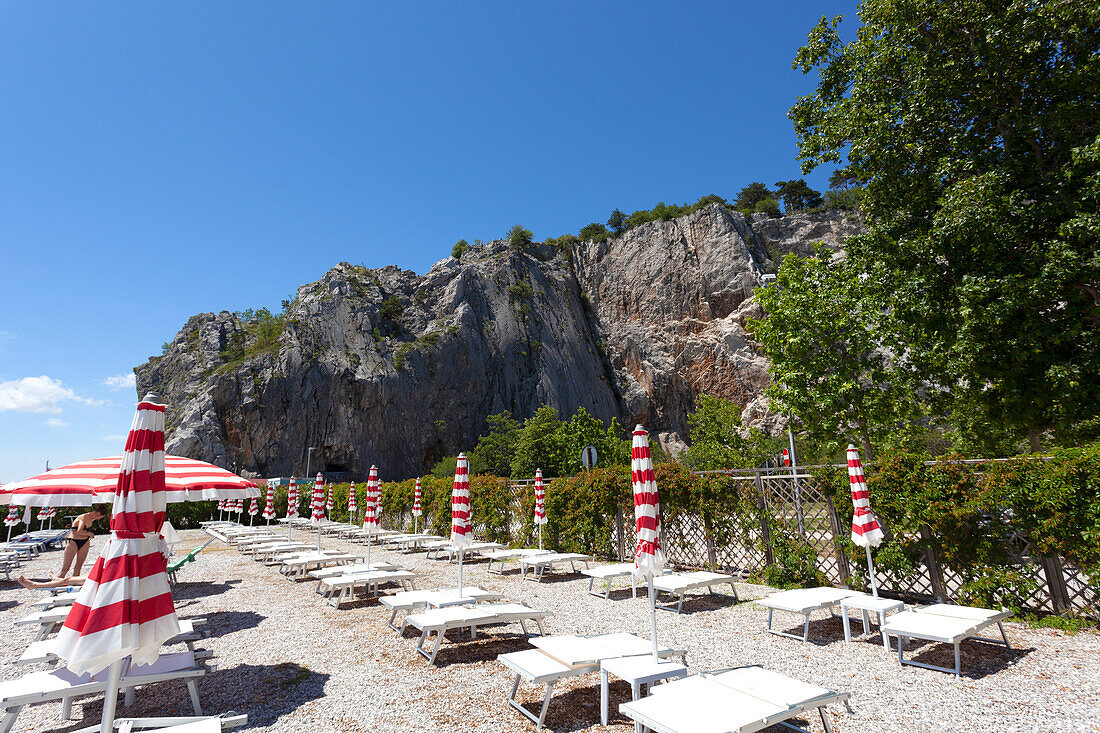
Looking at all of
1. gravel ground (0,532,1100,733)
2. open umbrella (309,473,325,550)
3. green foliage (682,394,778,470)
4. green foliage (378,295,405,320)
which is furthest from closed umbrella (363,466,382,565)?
green foliage (378,295,405,320)

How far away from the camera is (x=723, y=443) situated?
3762 centimetres

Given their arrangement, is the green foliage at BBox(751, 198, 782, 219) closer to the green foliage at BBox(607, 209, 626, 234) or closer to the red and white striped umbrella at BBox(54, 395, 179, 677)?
the green foliage at BBox(607, 209, 626, 234)

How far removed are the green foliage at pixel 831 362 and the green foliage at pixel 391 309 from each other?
4123cm

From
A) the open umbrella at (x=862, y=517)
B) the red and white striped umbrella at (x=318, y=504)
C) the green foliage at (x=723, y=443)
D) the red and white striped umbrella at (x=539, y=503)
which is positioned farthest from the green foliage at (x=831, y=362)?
the green foliage at (x=723, y=443)

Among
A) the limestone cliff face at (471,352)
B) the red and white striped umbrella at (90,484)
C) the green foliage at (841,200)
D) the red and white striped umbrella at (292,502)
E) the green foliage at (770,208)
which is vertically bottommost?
the red and white striped umbrella at (292,502)

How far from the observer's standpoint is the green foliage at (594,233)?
60.6 m

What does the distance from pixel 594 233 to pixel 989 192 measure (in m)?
54.8

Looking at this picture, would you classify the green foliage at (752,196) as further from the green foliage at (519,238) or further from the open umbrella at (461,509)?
the open umbrella at (461,509)

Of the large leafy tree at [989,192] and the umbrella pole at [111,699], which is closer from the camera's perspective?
the umbrella pole at [111,699]

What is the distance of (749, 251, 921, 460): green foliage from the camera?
14.2 m

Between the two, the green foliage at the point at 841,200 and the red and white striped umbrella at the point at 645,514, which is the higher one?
the green foliage at the point at 841,200

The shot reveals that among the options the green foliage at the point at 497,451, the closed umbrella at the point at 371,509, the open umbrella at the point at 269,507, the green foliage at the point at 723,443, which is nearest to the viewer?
the closed umbrella at the point at 371,509

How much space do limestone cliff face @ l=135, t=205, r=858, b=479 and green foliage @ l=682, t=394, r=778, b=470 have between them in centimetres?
684

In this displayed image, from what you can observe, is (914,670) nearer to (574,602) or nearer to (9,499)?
(574,602)
